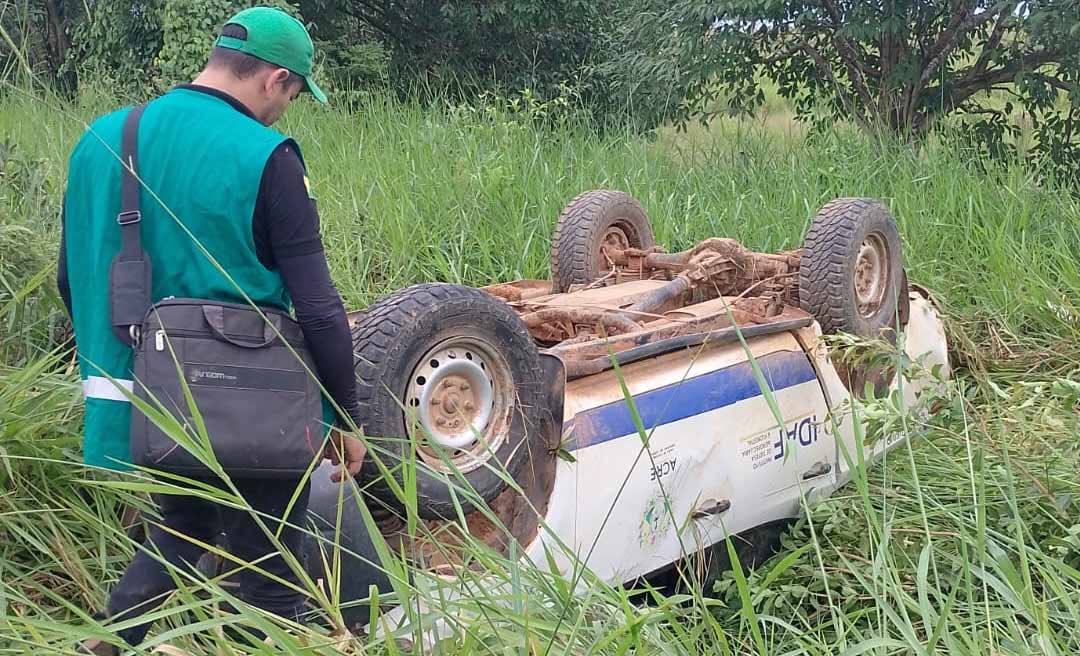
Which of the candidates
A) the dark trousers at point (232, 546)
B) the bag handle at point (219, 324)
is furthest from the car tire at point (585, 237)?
the bag handle at point (219, 324)

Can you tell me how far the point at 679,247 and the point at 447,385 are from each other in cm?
364

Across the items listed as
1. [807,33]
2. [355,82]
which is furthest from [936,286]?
[355,82]

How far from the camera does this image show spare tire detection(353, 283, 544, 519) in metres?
2.71

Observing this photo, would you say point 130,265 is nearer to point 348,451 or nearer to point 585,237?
point 348,451

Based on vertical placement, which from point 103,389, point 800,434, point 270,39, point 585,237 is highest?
point 270,39

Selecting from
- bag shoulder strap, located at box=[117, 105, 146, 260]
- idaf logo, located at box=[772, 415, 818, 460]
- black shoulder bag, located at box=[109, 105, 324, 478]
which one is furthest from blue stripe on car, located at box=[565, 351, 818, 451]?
bag shoulder strap, located at box=[117, 105, 146, 260]

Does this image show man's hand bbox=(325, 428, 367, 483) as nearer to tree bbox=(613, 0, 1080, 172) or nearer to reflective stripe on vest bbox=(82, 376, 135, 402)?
reflective stripe on vest bbox=(82, 376, 135, 402)

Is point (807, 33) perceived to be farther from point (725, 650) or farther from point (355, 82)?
point (725, 650)

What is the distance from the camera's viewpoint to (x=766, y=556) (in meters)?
3.95

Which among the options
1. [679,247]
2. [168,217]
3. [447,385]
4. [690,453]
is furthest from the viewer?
[679,247]

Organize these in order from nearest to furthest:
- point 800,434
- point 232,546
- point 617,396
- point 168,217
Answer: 1. point 168,217
2. point 232,546
3. point 617,396
4. point 800,434

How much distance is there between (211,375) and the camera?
2.23 metres

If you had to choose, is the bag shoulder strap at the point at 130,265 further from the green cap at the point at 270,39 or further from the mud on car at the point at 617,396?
the mud on car at the point at 617,396

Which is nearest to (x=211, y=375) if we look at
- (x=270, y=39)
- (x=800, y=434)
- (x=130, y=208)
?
(x=130, y=208)
